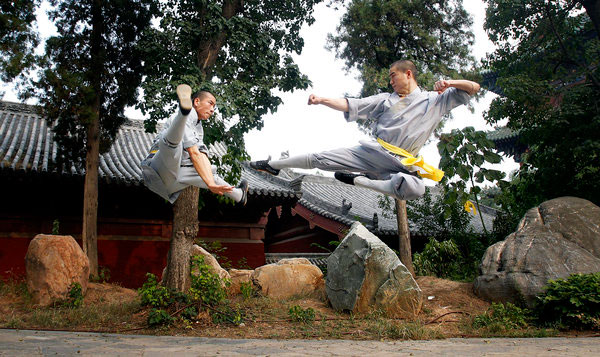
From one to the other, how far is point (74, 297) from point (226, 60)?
202 inches

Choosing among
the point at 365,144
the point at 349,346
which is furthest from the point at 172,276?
the point at 365,144

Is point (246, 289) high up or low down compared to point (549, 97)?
down

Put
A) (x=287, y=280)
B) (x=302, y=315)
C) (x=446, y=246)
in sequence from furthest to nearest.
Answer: (x=446, y=246) < (x=287, y=280) < (x=302, y=315)

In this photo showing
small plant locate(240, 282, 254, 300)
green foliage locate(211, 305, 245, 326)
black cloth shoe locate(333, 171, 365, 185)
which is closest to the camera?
black cloth shoe locate(333, 171, 365, 185)

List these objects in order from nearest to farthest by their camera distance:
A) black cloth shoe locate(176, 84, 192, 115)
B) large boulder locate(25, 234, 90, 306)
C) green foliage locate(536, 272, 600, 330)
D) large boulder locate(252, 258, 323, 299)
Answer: black cloth shoe locate(176, 84, 192, 115)
green foliage locate(536, 272, 600, 330)
large boulder locate(25, 234, 90, 306)
large boulder locate(252, 258, 323, 299)

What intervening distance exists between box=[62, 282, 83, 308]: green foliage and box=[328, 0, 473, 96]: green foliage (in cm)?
836

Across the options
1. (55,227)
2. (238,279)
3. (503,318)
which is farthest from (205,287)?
(503,318)

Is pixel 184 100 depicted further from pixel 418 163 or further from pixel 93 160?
pixel 93 160

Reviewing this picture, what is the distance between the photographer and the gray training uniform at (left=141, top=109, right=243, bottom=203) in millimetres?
4125

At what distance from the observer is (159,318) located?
7.69 metres

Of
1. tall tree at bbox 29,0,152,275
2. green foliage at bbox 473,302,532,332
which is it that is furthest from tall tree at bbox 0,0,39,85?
green foliage at bbox 473,302,532,332

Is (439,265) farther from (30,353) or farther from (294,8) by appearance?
(30,353)

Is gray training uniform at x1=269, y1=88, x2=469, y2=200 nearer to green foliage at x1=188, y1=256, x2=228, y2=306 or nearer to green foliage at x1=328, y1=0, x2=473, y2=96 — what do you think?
green foliage at x1=188, y1=256, x2=228, y2=306

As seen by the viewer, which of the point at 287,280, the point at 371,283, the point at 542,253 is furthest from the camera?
the point at 287,280
